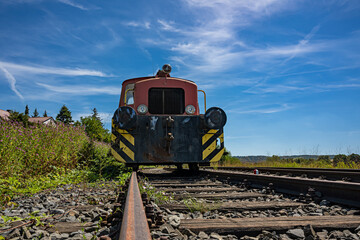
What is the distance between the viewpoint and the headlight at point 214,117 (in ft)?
21.6

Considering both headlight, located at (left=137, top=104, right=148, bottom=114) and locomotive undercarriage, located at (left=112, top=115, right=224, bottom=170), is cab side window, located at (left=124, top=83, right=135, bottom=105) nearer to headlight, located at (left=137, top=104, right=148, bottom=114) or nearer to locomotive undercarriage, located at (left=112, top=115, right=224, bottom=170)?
headlight, located at (left=137, top=104, right=148, bottom=114)

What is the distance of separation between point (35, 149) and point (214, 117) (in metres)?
4.29

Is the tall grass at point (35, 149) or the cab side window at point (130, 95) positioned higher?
the cab side window at point (130, 95)

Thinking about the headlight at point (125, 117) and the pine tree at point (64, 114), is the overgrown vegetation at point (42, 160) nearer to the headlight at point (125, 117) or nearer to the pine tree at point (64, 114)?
the headlight at point (125, 117)

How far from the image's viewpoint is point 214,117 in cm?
661

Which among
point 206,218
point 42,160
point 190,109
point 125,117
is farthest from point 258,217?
point 42,160

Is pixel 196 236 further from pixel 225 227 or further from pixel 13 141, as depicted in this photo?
pixel 13 141

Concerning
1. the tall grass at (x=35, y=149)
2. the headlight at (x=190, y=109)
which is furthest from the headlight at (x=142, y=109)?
the tall grass at (x=35, y=149)

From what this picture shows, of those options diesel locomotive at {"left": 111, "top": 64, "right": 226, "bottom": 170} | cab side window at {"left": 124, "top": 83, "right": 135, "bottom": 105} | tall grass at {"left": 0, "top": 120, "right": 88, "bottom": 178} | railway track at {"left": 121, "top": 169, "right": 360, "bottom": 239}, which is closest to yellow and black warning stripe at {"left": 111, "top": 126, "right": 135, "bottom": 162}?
diesel locomotive at {"left": 111, "top": 64, "right": 226, "bottom": 170}

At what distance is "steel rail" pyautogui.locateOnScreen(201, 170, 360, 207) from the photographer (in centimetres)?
317

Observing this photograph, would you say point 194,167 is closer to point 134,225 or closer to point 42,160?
point 42,160

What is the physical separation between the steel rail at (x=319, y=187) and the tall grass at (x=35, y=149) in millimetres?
4710

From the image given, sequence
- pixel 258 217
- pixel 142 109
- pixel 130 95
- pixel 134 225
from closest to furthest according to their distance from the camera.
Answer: pixel 134 225 → pixel 258 217 → pixel 142 109 → pixel 130 95

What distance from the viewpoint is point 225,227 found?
86.7 inches
